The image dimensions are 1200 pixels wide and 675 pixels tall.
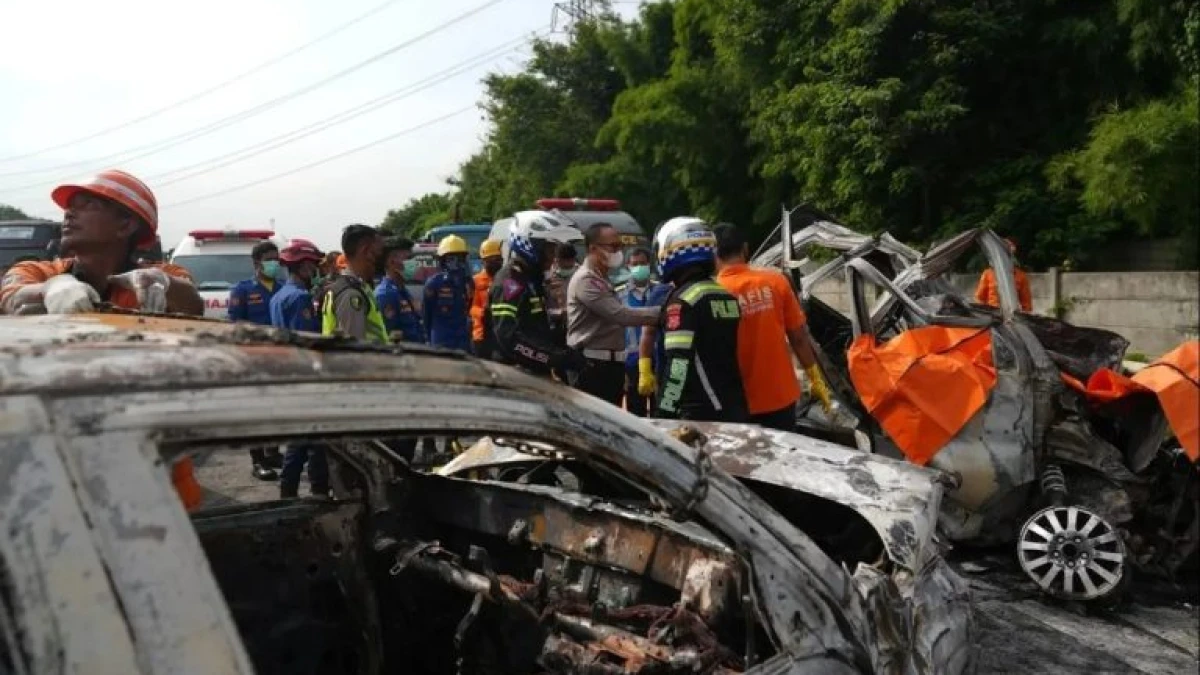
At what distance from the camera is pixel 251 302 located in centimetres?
812

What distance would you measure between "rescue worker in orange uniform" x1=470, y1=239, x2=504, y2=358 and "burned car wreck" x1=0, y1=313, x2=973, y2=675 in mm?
4874

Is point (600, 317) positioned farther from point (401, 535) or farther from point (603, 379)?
point (401, 535)

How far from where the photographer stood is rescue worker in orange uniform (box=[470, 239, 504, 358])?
330 inches

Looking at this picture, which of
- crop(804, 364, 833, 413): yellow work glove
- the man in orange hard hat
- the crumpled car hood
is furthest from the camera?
crop(804, 364, 833, 413): yellow work glove

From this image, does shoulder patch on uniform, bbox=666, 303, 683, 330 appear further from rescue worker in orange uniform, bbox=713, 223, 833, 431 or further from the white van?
the white van

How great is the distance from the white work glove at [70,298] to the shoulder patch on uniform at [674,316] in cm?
233

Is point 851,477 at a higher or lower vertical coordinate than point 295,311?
lower

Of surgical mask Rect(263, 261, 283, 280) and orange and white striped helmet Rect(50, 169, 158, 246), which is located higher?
orange and white striped helmet Rect(50, 169, 158, 246)

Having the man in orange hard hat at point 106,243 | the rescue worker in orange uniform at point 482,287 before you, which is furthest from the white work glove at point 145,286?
the rescue worker in orange uniform at point 482,287

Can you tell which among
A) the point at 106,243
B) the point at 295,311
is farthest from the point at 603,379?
the point at 106,243

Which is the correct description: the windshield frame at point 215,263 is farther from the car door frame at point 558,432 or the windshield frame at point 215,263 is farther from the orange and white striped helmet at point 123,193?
the car door frame at point 558,432

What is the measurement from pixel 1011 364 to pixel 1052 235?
1188 centimetres

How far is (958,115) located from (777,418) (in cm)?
1333

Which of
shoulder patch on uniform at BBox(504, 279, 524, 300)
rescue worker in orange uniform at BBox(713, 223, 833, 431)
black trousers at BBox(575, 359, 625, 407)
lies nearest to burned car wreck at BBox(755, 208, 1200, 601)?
rescue worker in orange uniform at BBox(713, 223, 833, 431)
